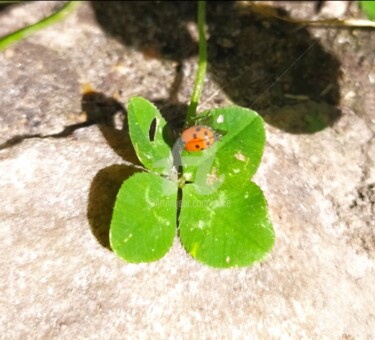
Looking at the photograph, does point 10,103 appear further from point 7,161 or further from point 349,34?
point 349,34

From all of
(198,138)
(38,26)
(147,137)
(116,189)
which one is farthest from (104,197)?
(38,26)

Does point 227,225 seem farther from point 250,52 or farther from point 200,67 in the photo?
point 250,52

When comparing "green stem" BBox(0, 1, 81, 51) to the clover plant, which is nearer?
the clover plant

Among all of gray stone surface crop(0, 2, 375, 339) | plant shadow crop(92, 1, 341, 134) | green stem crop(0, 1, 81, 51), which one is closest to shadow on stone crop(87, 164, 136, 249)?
gray stone surface crop(0, 2, 375, 339)

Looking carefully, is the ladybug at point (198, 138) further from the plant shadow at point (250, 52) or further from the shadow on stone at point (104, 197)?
the plant shadow at point (250, 52)

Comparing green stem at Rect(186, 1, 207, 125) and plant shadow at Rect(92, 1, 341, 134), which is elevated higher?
green stem at Rect(186, 1, 207, 125)

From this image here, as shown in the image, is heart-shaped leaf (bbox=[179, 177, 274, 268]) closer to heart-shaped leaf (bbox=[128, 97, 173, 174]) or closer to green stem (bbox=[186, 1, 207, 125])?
heart-shaped leaf (bbox=[128, 97, 173, 174])

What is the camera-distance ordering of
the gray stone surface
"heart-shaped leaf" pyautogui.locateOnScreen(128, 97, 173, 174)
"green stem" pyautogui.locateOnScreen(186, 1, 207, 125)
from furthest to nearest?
"green stem" pyautogui.locateOnScreen(186, 1, 207, 125) → "heart-shaped leaf" pyautogui.locateOnScreen(128, 97, 173, 174) → the gray stone surface
